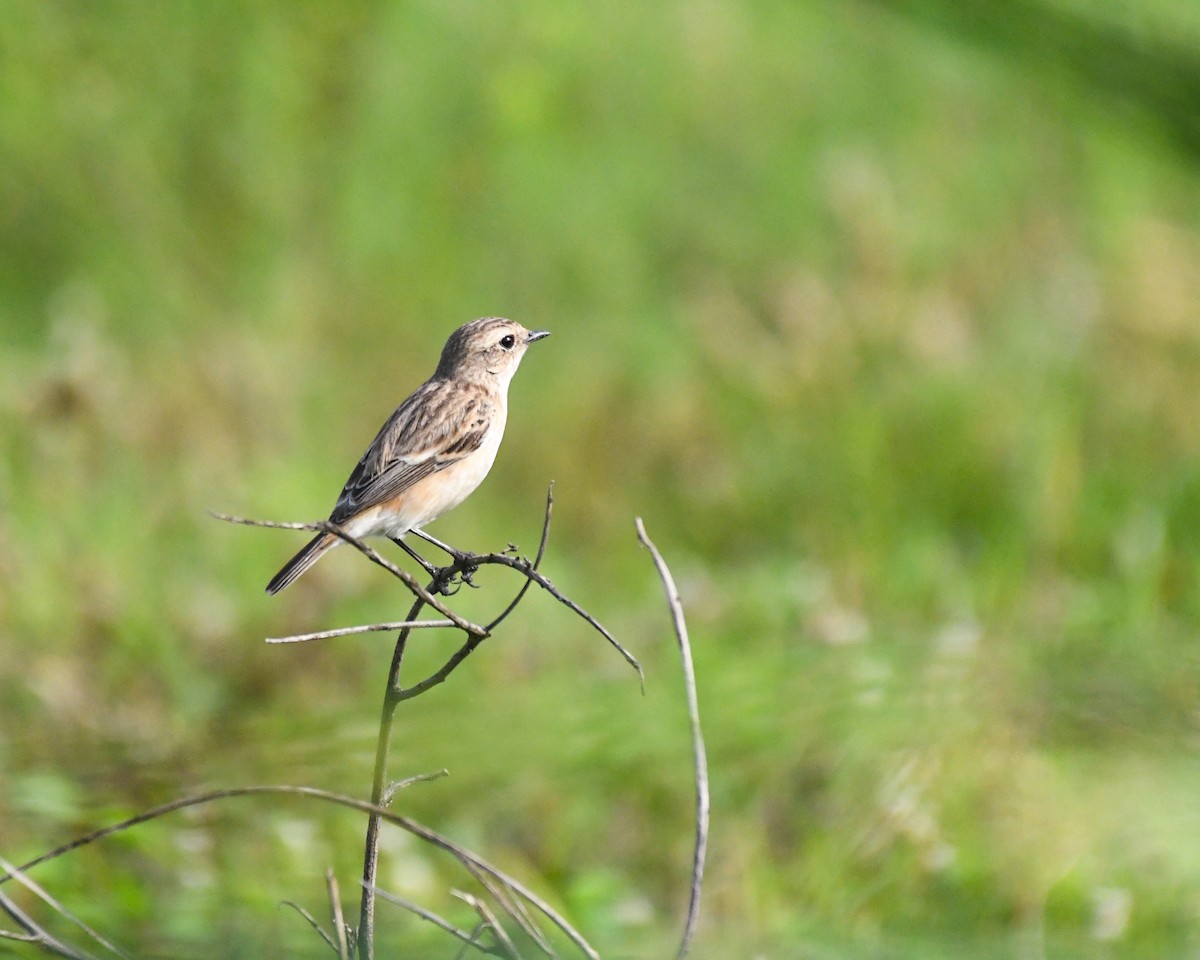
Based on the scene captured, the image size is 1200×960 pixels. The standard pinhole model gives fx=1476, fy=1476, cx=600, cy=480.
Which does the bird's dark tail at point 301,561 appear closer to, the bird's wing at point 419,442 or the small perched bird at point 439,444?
the small perched bird at point 439,444

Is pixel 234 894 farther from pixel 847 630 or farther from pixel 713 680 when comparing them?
pixel 847 630

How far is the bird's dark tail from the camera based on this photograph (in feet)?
10.1

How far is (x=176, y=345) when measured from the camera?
24.1ft

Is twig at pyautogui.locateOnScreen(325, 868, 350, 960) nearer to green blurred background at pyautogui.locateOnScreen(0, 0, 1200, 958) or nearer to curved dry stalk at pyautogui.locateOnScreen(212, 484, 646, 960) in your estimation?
curved dry stalk at pyautogui.locateOnScreen(212, 484, 646, 960)

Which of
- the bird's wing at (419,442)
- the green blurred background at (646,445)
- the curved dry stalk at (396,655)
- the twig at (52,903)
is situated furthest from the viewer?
the green blurred background at (646,445)

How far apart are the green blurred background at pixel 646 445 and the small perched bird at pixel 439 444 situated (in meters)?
1.27

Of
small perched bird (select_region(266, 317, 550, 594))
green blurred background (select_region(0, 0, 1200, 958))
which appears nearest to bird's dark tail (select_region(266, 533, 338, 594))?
small perched bird (select_region(266, 317, 550, 594))

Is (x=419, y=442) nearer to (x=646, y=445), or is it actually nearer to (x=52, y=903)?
(x=52, y=903)

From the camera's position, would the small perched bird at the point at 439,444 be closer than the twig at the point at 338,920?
No

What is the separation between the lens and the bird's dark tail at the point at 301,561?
309 cm

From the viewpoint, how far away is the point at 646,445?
7.61 metres

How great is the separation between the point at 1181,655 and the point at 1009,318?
2.62m

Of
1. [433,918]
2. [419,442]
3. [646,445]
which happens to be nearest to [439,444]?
[419,442]

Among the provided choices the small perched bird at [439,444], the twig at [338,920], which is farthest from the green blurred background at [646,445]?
the twig at [338,920]
